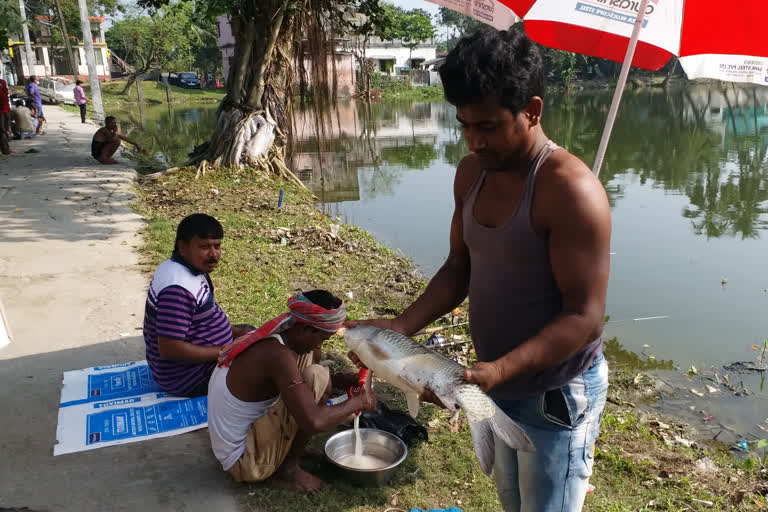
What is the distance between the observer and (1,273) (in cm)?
614

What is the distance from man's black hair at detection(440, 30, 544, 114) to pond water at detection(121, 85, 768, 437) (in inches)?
157

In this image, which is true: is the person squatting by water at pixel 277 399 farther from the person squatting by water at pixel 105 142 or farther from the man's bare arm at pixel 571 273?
the person squatting by water at pixel 105 142

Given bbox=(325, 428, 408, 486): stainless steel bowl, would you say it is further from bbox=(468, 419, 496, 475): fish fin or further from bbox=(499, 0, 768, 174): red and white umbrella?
bbox=(499, 0, 768, 174): red and white umbrella

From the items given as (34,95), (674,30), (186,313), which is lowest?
(186,313)

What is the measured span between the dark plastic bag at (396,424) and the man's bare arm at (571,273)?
192 cm

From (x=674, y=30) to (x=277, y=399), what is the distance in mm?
3693

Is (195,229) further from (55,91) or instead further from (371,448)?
(55,91)

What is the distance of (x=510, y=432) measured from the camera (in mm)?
1781

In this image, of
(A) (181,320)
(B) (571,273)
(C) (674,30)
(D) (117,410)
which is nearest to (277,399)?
(A) (181,320)

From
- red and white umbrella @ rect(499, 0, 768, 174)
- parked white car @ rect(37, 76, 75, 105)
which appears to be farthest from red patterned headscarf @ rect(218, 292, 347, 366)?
parked white car @ rect(37, 76, 75, 105)

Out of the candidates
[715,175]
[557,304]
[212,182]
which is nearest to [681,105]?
[715,175]

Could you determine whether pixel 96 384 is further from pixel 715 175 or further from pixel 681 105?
pixel 681 105

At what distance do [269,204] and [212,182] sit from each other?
5.38 ft

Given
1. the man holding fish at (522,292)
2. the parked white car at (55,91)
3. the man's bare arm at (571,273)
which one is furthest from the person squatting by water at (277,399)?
the parked white car at (55,91)
